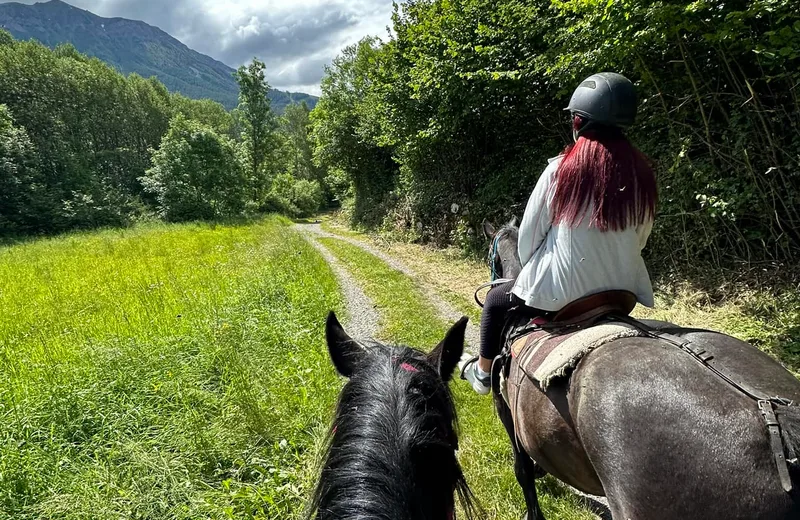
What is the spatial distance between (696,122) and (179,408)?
8.88 meters

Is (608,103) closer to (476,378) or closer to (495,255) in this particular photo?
(495,255)

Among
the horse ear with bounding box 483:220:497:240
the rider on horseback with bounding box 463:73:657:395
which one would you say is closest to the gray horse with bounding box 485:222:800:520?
the rider on horseback with bounding box 463:73:657:395

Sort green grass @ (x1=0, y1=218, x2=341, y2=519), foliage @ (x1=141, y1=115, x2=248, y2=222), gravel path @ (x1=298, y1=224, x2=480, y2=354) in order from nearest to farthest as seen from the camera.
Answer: green grass @ (x1=0, y1=218, x2=341, y2=519)
gravel path @ (x1=298, y1=224, x2=480, y2=354)
foliage @ (x1=141, y1=115, x2=248, y2=222)

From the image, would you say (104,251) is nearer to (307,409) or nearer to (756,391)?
(307,409)

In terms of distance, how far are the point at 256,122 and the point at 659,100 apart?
129 ft

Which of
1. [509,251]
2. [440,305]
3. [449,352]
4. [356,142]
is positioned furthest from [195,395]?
[356,142]

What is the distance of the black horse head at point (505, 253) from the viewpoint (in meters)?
2.89

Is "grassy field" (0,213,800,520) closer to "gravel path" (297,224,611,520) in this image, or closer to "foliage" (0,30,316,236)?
"gravel path" (297,224,611,520)

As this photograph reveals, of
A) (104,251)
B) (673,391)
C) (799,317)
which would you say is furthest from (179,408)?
(104,251)

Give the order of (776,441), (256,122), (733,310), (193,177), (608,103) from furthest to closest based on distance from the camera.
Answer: (256,122), (193,177), (733,310), (608,103), (776,441)

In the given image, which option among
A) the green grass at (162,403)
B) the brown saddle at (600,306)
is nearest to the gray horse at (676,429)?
the brown saddle at (600,306)

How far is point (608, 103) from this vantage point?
1846 mm

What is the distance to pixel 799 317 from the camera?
4930 millimetres

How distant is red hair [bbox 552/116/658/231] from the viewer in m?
1.77
